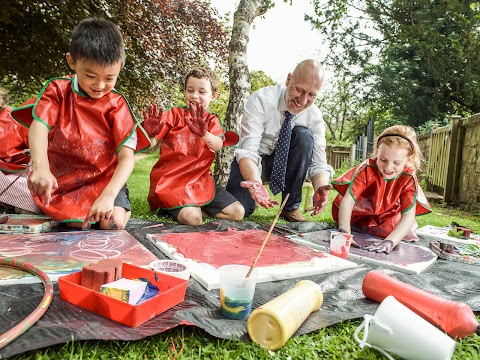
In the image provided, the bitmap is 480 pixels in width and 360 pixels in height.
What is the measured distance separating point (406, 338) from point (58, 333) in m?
0.98

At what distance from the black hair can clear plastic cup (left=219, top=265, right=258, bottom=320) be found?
1.38m

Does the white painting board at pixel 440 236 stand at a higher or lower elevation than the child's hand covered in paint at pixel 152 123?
lower

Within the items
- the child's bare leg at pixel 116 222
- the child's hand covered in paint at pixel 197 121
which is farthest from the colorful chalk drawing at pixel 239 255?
the child's hand covered in paint at pixel 197 121

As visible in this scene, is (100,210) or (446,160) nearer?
(100,210)

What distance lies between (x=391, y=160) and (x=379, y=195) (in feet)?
0.95

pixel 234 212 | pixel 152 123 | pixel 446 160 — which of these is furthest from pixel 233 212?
pixel 446 160

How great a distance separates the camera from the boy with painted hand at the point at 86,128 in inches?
80.3

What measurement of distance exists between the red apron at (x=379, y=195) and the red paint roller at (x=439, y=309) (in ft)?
4.17

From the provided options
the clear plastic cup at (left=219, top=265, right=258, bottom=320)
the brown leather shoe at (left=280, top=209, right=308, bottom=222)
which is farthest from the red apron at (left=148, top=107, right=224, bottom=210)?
the clear plastic cup at (left=219, top=265, right=258, bottom=320)

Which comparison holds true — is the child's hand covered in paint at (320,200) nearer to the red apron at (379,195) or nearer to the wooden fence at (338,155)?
the red apron at (379,195)

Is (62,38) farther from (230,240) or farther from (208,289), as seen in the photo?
(208,289)

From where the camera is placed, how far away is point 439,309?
1274 millimetres

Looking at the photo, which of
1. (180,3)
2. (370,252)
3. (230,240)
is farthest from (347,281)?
(180,3)

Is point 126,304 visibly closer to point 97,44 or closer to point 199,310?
point 199,310
